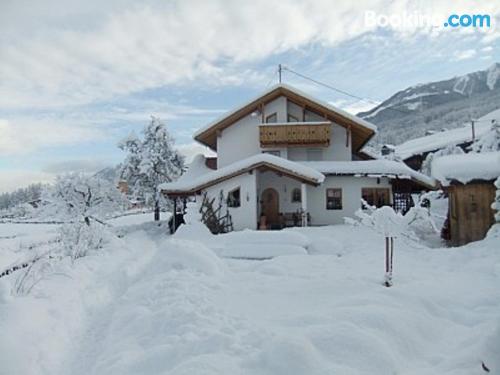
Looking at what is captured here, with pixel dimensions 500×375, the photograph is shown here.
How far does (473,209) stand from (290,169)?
8.04 m

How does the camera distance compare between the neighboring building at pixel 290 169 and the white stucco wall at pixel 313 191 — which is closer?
the neighboring building at pixel 290 169

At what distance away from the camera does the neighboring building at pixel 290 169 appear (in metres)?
19.1

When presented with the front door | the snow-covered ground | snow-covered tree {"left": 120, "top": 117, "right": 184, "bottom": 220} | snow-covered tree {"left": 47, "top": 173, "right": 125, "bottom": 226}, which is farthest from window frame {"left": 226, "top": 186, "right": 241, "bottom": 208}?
snow-covered tree {"left": 47, "top": 173, "right": 125, "bottom": 226}

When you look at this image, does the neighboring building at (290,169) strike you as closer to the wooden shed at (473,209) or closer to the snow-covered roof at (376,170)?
the snow-covered roof at (376,170)

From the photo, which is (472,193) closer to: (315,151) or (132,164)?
(315,151)

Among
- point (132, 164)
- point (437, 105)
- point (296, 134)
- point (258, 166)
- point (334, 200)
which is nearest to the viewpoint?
point (258, 166)

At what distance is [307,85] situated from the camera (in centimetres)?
2933

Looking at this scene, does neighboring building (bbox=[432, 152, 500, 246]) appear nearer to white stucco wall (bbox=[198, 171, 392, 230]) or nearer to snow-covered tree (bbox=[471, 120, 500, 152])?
white stucco wall (bbox=[198, 171, 392, 230])

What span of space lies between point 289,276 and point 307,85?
23223 mm

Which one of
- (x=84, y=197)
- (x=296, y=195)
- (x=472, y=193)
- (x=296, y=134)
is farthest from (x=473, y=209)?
(x=84, y=197)

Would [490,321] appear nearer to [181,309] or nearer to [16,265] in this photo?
[181,309]

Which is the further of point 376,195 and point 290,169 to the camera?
point 376,195

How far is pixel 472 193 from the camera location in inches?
541

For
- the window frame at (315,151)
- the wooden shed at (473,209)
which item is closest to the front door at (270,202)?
the window frame at (315,151)
